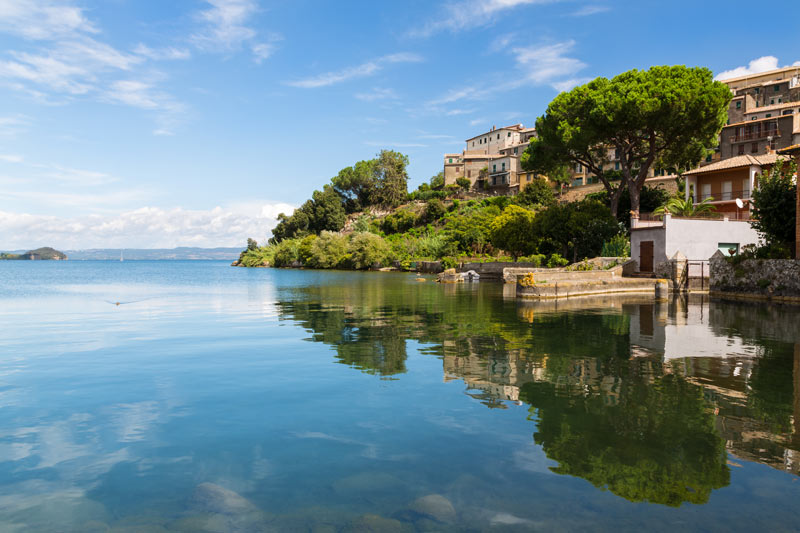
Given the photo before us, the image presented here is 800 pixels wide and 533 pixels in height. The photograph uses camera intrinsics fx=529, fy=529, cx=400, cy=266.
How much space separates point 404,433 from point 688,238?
3303cm

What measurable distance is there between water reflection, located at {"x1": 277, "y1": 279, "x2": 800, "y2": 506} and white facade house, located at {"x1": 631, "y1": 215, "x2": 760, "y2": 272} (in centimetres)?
1193

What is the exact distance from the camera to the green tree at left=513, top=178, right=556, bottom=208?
79062 mm

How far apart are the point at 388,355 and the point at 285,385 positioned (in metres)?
3.52

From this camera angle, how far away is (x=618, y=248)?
39031 millimetres

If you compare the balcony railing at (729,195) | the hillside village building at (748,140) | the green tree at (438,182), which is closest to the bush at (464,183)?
the green tree at (438,182)

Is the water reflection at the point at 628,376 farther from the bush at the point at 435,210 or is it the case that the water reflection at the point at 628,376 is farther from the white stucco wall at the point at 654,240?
the bush at the point at 435,210

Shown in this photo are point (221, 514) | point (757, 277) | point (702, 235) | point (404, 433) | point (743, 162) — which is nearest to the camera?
point (221, 514)

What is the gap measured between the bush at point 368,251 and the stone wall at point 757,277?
5294cm

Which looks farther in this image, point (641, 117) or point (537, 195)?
point (537, 195)

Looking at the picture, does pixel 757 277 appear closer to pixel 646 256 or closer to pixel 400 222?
pixel 646 256

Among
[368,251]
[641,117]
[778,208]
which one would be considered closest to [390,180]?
[368,251]

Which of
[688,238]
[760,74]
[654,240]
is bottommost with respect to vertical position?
[654,240]

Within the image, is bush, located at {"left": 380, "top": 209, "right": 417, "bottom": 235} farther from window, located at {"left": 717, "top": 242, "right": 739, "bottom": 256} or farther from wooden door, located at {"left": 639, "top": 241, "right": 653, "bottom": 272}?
window, located at {"left": 717, "top": 242, "right": 739, "bottom": 256}

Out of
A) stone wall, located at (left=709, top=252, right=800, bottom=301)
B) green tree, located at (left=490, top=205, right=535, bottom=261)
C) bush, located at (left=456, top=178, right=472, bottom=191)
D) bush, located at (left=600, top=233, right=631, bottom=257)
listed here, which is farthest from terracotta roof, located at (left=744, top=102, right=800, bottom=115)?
stone wall, located at (left=709, top=252, right=800, bottom=301)
